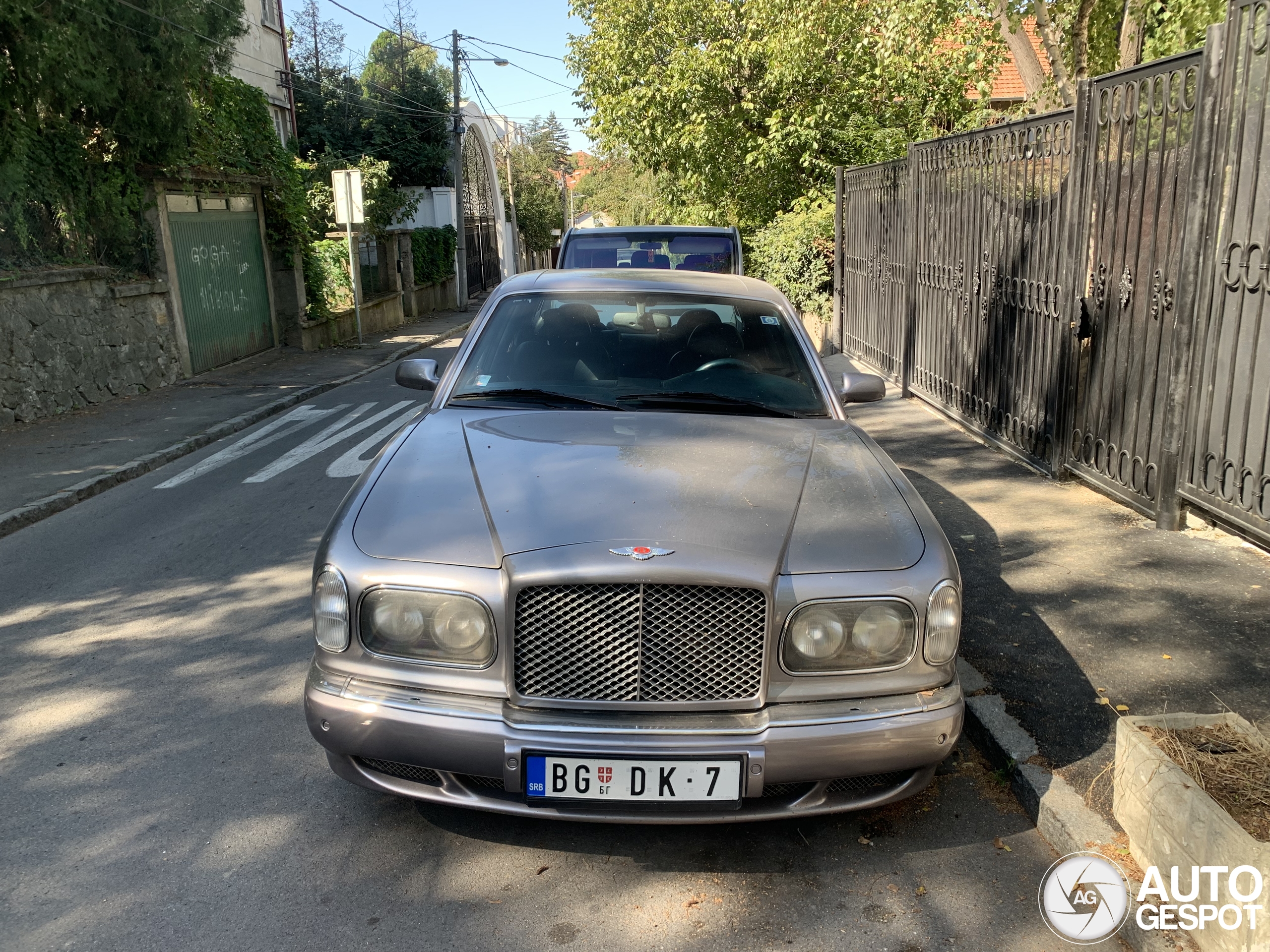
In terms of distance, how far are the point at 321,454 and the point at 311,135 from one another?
110 feet

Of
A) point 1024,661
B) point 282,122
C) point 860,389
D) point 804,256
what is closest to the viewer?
point 1024,661

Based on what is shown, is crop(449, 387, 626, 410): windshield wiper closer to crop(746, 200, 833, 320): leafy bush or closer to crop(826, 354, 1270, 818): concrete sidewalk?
crop(826, 354, 1270, 818): concrete sidewalk

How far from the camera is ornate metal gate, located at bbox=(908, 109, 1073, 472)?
7090 millimetres

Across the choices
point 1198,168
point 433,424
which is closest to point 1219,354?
point 1198,168

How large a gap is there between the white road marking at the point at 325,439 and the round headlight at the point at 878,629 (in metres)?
6.74

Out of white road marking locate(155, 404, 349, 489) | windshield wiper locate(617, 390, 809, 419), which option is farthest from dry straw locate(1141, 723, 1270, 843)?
white road marking locate(155, 404, 349, 489)

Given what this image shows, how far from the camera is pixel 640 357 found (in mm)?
4551

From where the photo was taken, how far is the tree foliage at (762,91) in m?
16.9

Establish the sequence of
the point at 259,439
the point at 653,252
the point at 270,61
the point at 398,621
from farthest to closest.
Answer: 1. the point at 270,61
2. the point at 259,439
3. the point at 653,252
4. the point at 398,621

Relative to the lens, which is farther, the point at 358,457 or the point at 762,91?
the point at 762,91

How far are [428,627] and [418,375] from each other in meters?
2.08

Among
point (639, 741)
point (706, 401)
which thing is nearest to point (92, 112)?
point (706, 401)

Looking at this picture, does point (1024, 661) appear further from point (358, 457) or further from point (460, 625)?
point (358, 457)

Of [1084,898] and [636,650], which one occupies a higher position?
[636,650]
